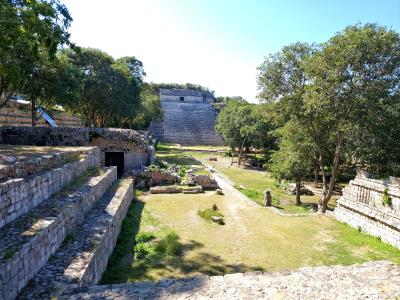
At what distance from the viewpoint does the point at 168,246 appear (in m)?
10.4

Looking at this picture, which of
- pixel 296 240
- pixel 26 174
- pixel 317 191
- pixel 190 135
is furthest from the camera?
pixel 190 135

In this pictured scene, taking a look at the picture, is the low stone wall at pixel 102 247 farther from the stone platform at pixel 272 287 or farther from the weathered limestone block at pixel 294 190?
the weathered limestone block at pixel 294 190

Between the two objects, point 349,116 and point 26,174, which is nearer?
point 26,174

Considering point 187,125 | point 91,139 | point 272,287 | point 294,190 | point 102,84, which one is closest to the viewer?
point 272,287

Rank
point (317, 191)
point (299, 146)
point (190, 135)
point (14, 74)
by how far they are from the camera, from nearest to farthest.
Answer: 1. point (14, 74)
2. point (299, 146)
3. point (317, 191)
4. point (190, 135)

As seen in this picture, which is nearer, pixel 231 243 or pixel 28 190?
pixel 28 190

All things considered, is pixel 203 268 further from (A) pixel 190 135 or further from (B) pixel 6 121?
(A) pixel 190 135

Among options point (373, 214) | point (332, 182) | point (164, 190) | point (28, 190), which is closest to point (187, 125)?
point (164, 190)

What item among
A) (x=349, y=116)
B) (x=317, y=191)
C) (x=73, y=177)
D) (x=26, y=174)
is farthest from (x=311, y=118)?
(x=26, y=174)

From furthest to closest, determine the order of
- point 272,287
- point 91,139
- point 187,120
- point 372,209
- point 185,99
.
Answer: point 185,99 < point 187,120 < point 91,139 < point 372,209 < point 272,287

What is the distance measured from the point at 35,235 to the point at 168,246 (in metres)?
4.91

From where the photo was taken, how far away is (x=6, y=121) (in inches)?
995

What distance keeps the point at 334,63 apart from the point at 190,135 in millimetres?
48593

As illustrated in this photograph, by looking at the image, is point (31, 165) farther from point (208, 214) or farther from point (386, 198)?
point (386, 198)
